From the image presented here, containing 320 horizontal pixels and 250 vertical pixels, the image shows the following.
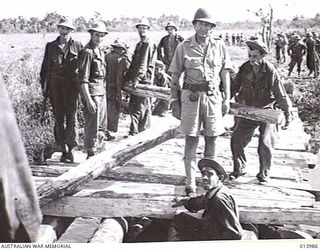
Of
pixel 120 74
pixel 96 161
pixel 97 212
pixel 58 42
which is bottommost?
pixel 97 212

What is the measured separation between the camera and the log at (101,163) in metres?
2.36

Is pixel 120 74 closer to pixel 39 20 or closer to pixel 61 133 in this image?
pixel 61 133

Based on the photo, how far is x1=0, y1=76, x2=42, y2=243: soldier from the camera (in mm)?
822

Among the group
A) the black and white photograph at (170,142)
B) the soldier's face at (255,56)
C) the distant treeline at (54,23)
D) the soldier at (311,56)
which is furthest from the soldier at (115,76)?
the soldier at (311,56)

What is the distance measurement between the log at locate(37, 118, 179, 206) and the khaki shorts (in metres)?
0.43

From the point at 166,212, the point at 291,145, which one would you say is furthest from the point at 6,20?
the point at 291,145

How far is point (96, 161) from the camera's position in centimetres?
257

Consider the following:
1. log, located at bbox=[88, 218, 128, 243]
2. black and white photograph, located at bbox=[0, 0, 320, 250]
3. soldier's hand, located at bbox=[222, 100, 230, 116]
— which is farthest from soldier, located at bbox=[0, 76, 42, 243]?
soldier's hand, located at bbox=[222, 100, 230, 116]

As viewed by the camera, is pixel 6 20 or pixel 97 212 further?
pixel 97 212

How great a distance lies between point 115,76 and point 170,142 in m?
0.61

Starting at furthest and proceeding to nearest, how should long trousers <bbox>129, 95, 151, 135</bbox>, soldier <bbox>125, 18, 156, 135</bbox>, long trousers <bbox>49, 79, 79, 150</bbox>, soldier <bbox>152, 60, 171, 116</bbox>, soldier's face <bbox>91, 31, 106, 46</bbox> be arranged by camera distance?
soldier <bbox>152, 60, 171, 116</bbox>, long trousers <bbox>129, 95, 151, 135</bbox>, soldier <bbox>125, 18, 156, 135</bbox>, long trousers <bbox>49, 79, 79, 150</bbox>, soldier's face <bbox>91, 31, 106, 46</bbox>

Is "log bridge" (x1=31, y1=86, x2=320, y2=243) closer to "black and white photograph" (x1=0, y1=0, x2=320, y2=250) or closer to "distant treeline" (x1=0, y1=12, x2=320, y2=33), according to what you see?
"black and white photograph" (x1=0, y1=0, x2=320, y2=250)

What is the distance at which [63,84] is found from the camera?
114 inches

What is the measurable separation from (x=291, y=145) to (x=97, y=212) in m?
1.62
